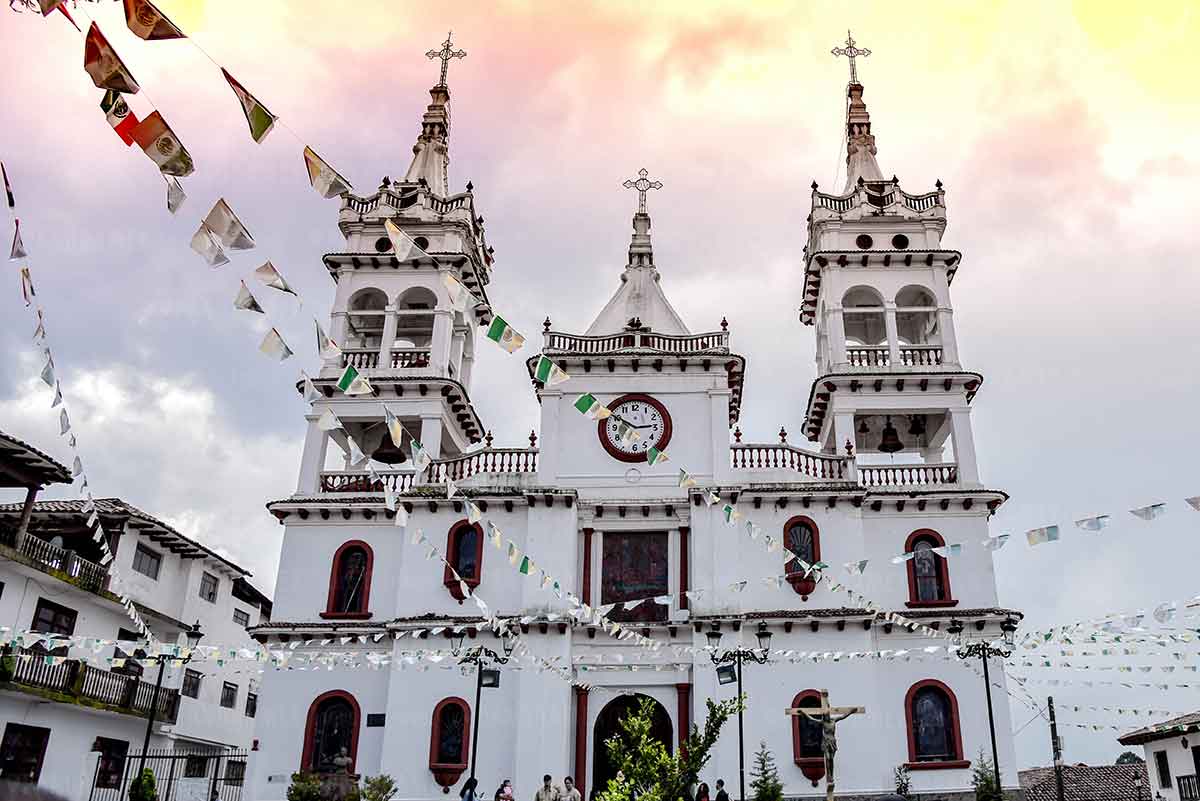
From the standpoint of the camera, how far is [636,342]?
96.0 ft

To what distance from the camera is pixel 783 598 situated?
85.4 ft

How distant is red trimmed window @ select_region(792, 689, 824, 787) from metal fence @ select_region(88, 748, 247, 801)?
15293 millimetres

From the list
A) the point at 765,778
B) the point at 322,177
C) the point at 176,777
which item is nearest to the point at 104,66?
the point at 322,177

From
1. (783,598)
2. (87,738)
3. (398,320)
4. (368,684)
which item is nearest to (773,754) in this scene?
(783,598)

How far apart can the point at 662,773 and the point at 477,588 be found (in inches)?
491

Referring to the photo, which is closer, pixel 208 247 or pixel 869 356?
pixel 208 247

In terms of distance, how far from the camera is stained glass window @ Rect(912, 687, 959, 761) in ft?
82.0

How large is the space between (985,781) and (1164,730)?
690 inches

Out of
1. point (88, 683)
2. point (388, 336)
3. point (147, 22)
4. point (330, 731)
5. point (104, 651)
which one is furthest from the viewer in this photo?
point (388, 336)

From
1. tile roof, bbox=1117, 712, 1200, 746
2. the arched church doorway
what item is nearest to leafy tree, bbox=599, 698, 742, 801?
the arched church doorway

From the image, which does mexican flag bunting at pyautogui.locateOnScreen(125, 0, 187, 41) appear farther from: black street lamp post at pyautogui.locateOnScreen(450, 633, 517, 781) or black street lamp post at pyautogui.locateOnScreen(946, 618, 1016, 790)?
black street lamp post at pyautogui.locateOnScreen(946, 618, 1016, 790)

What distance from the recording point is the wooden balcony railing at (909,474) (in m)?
27.9

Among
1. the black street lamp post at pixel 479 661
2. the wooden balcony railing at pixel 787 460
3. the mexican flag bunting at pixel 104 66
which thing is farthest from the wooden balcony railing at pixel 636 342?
the mexican flag bunting at pixel 104 66

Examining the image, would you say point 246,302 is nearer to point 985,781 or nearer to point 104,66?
point 104,66
